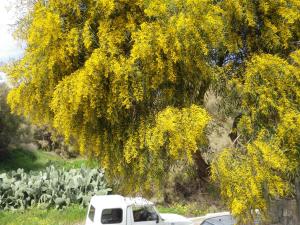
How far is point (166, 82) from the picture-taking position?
7.21 meters

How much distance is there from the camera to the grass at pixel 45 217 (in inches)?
605

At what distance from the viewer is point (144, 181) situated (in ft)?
24.3

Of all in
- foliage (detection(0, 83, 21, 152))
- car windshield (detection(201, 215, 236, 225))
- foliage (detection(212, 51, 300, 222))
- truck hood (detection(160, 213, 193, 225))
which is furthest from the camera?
foliage (detection(0, 83, 21, 152))

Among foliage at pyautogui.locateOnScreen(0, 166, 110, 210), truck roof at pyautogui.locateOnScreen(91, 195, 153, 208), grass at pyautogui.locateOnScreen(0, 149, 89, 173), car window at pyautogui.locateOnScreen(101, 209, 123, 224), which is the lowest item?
car window at pyautogui.locateOnScreen(101, 209, 123, 224)

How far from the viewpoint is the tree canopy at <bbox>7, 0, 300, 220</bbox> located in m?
6.63

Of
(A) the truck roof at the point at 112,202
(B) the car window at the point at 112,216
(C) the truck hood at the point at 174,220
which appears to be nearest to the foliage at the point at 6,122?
(A) the truck roof at the point at 112,202

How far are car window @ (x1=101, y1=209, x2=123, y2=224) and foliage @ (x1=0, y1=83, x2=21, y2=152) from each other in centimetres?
1944

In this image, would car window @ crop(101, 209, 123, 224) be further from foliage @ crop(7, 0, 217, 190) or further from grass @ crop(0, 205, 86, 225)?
foliage @ crop(7, 0, 217, 190)

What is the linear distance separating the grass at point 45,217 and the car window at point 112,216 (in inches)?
157

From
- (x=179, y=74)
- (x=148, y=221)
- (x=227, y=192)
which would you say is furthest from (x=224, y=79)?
(x=148, y=221)

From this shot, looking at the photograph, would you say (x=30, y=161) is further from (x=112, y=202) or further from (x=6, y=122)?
(x=112, y=202)

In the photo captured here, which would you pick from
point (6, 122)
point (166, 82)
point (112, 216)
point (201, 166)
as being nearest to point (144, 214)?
point (112, 216)

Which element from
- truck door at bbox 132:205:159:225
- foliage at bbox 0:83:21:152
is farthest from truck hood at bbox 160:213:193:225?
foliage at bbox 0:83:21:152

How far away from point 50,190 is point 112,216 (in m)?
7.06
